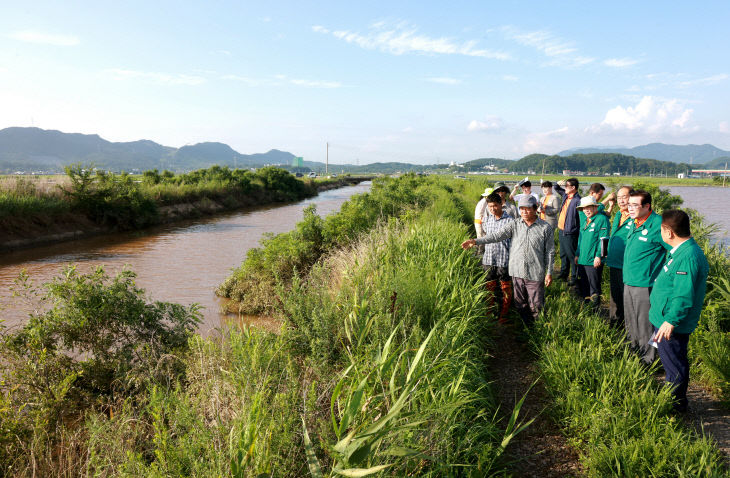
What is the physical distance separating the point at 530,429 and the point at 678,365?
143 cm

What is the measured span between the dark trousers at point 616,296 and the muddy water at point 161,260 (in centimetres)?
602

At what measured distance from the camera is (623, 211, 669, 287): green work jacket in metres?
4.23

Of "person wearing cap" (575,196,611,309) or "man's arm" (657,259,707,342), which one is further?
"person wearing cap" (575,196,611,309)

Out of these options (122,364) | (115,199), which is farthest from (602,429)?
Result: (115,199)

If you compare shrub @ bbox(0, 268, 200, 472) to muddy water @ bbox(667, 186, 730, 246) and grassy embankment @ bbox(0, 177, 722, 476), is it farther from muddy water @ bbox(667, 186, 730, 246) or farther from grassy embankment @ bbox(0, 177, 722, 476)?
muddy water @ bbox(667, 186, 730, 246)

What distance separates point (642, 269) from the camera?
4.27 m

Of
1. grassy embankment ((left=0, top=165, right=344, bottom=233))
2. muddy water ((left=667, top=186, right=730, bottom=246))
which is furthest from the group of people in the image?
grassy embankment ((left=0, top=165, right=344, bottom=233))

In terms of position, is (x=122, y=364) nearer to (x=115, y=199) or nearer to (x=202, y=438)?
(x=202, y=438)

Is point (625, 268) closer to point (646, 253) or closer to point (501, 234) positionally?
point (646, 253)

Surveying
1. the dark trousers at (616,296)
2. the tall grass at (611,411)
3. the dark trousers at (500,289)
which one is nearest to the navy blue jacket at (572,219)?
the dark trousers at (616,296)

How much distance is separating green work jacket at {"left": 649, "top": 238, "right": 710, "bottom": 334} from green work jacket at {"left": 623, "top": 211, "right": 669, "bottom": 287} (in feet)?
2.46

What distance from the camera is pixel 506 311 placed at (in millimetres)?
5410

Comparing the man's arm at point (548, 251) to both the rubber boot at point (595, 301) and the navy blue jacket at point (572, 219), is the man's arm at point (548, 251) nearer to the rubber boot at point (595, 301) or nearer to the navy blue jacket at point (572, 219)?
the rubber boot at point (595, 301)

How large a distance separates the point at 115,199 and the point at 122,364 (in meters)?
17.9
